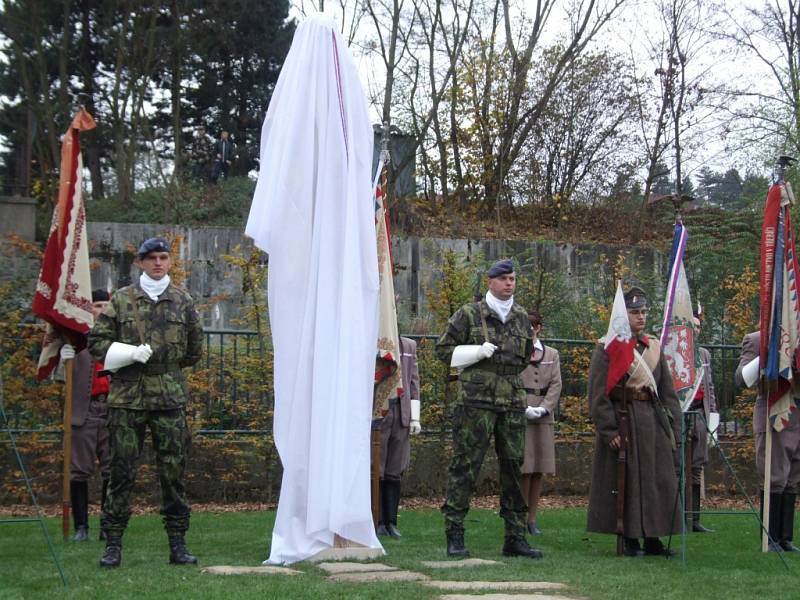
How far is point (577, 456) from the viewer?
46.0 ft

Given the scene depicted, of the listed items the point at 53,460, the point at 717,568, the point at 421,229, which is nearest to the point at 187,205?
the point at 421,229

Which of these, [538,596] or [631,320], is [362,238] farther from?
[538,596]

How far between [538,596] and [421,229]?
62.4ft

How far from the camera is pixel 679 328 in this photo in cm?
964

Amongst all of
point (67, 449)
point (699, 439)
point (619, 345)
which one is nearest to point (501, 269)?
point (619, 345)

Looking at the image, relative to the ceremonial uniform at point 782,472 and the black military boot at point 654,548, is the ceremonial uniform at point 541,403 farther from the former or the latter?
the ceremonial uniform at point 782,472

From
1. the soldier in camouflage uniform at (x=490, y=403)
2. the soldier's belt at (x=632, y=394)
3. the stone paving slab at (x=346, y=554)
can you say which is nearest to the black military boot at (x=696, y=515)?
the soldier's belt at (x=632, y=394)

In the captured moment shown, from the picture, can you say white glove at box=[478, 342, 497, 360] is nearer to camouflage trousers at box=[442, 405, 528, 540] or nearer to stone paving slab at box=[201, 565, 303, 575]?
camouflage trousers at box=[442, 405, 528, 540]

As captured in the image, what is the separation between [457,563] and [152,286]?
2.84 m

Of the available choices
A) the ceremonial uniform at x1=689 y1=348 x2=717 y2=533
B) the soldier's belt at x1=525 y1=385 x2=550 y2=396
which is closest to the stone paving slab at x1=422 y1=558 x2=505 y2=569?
the soldier's belt at x1=525 y1=385 x2=550 y2=396

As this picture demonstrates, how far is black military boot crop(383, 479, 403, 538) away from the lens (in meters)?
10.3

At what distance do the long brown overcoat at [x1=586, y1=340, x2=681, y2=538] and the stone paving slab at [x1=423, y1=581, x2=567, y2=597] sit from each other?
6.92 ft

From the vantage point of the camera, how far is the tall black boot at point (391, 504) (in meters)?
10.3

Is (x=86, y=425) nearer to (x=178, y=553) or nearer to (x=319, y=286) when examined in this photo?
(x=178, y=553)
